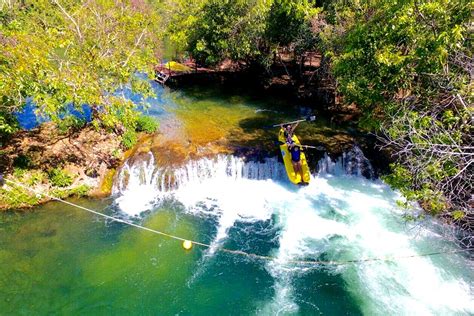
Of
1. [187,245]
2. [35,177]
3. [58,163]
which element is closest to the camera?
[187,245]

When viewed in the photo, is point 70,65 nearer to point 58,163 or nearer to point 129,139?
point 129,139

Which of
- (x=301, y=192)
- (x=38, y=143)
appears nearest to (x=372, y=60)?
(x=301, y=192)

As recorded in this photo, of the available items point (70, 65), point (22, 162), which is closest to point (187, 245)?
point (22, 162)

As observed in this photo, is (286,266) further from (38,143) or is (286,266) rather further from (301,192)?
(38,143)

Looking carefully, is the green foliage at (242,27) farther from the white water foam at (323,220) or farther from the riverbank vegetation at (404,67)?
the white water foam at (323,220)

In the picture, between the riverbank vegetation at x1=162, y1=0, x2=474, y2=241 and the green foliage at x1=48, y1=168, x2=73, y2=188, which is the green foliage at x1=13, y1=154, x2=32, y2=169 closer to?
the green foliage at x1=48, y1=168, x2=73, y2=188

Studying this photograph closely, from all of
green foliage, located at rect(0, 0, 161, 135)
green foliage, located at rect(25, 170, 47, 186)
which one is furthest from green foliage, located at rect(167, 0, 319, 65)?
green foliage, located at rect(25, 170, 47, 186)

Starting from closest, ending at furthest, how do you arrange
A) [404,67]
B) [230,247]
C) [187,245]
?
[404,67], [187,245], [230,247]

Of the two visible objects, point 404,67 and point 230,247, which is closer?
point 404,67
